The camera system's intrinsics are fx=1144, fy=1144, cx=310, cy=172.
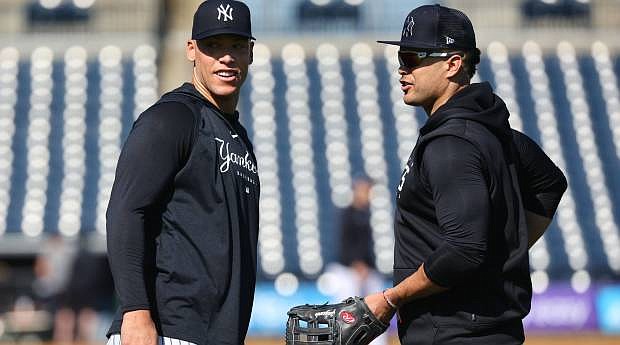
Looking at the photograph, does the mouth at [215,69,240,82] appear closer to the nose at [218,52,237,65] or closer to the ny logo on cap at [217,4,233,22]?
the nose at [218,52,237,65]

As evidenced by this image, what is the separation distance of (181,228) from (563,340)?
34.9 feet

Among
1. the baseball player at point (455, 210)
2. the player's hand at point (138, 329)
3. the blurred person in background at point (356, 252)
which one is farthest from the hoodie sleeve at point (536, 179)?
the blurred person in background at point (356, 252)

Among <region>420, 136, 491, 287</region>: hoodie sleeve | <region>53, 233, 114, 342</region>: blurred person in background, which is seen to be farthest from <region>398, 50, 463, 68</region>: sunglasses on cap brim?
<region>53, 233, 114, 342</region>: blurred person in background

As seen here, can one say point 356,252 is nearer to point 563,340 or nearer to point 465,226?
point 563,340

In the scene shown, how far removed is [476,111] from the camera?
367cm

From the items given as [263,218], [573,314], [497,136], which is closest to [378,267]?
[263,218]

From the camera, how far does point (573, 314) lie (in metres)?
15.0

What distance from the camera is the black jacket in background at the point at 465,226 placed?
3475mm

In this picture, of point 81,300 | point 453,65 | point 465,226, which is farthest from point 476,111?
point 81,300

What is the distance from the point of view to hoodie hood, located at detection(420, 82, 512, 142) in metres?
3.63

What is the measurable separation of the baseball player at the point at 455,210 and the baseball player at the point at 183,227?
476 mm

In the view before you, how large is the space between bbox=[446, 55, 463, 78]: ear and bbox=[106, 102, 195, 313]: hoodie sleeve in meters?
0.89

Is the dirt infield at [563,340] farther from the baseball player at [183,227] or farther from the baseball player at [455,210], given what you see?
the baseball player at [183,227]

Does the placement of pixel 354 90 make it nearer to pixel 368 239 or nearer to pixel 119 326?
pixel 368 239
